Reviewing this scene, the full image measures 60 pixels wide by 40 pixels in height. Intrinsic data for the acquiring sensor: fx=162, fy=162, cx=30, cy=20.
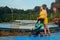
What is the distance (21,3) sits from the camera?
524 centimetres

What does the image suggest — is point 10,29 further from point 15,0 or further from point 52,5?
point 52,5

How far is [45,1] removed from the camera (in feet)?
17.4

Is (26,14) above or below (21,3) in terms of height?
below

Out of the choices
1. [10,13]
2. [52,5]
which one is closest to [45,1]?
[52,5]

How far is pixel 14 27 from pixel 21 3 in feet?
2.67

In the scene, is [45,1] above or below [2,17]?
above

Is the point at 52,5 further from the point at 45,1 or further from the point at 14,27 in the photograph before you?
the point at 14,27

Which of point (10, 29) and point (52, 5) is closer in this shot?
point (10, 29)

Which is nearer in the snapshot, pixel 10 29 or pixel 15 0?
pixel 10 29

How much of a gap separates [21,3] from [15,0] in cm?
23

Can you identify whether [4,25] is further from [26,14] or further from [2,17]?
[26,14]

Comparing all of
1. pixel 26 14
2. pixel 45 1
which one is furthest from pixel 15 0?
pixel 45 1

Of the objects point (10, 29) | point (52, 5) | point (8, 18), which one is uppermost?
point (52, 5)

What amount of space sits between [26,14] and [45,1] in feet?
2.48
